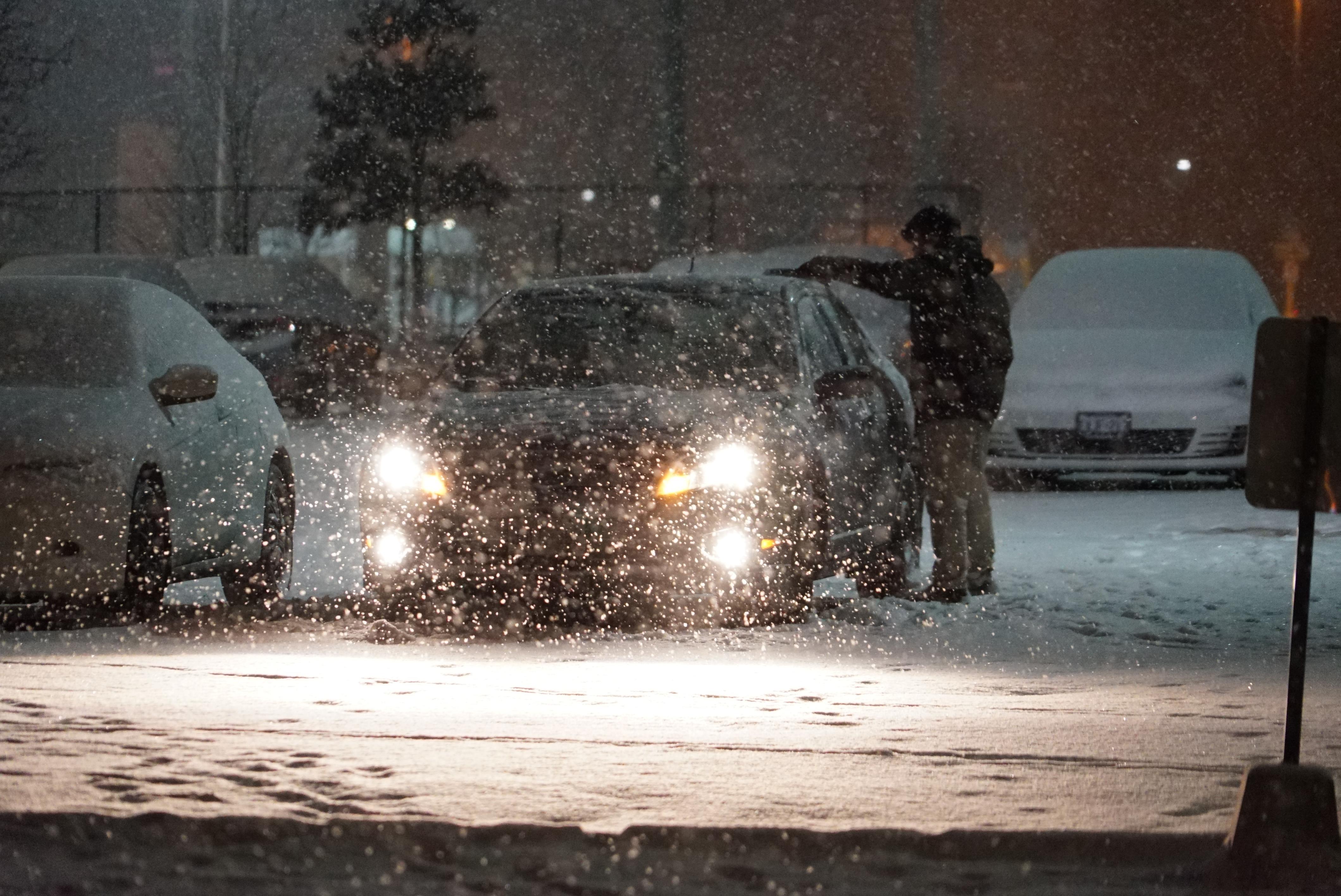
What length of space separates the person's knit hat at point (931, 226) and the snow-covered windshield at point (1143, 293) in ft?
20.3

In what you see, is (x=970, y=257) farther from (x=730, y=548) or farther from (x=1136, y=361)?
(x=1136, y=361)

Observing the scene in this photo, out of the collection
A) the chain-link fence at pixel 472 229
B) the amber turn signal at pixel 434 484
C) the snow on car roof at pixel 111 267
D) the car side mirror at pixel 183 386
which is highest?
the chain-link fence at pixel 472 229

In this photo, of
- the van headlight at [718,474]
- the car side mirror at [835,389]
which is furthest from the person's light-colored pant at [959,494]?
the van headlight at [718,474]

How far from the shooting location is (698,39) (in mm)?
32500

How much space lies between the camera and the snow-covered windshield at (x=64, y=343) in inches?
351

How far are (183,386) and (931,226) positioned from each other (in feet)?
11.4

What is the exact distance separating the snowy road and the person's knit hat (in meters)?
1.71

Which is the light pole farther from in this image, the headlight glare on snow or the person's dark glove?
the headlight glare on snow

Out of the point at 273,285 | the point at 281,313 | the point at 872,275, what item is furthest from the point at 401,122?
the point at 872,275

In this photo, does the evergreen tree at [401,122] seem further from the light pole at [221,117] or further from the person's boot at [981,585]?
the person's boot at [981,585]

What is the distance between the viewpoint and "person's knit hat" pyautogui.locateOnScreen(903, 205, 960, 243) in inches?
391

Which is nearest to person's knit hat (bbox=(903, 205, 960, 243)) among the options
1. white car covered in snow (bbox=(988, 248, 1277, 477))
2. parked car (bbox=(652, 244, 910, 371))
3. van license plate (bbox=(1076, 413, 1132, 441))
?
parked car (bbox=(652, 244, 910, 371))

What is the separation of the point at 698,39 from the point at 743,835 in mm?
28689

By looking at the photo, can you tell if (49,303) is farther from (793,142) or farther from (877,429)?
(793,142)
